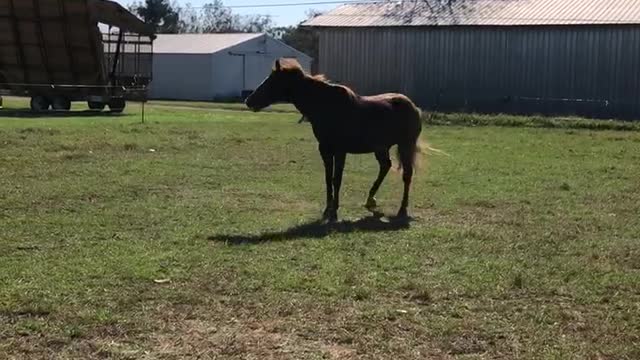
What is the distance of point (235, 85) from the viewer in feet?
214

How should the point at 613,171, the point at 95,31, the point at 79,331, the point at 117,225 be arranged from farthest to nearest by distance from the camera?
the point at 95,31
the point at 613,171
the point at 117,225
the point at 79,331

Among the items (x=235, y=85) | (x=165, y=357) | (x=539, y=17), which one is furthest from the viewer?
(x=235, y=85)

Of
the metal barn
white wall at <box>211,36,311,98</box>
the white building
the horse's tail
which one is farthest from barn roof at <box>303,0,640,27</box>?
the horse's tail

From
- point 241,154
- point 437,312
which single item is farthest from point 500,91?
point 437,312

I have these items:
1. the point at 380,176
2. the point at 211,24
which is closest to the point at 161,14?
the point at 211,24

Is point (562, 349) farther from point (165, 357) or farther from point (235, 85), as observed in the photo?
point (235, 85)

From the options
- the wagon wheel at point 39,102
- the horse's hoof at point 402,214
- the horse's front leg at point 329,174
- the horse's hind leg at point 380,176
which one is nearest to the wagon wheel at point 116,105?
the wagon wheel at point 39,102

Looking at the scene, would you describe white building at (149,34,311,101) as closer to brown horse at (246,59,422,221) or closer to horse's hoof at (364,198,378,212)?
horse's hoof at (364,198,378,212)

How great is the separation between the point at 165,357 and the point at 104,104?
3199 centimetres

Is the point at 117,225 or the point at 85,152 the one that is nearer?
the point at 117,225

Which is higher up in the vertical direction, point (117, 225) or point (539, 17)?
point (539, 17)

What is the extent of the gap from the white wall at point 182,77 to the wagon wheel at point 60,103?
2607 cm

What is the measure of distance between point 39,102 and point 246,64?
31221mm

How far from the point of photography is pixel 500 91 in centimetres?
4153
